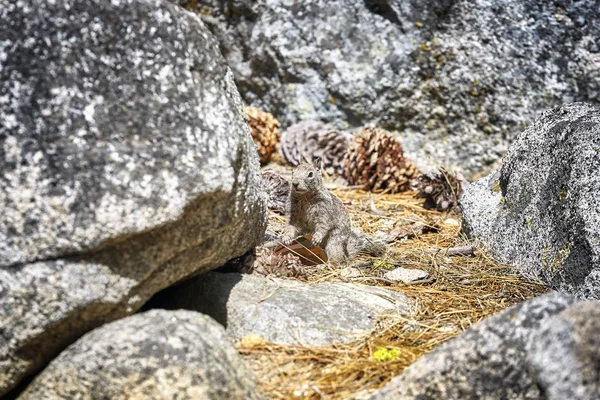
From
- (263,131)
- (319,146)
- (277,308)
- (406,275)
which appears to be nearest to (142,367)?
(277,308)

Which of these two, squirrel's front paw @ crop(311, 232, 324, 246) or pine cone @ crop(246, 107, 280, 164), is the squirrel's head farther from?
pine cone @ crop(246, 107, 280, 164)

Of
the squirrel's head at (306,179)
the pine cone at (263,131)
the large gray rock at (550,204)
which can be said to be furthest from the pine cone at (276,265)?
the pine cone at (263,131)

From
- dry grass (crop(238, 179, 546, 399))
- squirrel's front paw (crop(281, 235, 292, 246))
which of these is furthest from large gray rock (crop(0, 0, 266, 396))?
squirrel's front paw (crop(281, 235, 292, 246))

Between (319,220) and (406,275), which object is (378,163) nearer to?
(319,220)

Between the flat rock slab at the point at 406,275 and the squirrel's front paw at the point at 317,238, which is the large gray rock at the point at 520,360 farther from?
the squirrel's front paw at the point at 317,238

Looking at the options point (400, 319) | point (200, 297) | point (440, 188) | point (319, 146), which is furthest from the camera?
point (319, 146)

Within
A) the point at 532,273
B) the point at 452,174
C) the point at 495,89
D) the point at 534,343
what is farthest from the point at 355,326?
the point at 495,89
